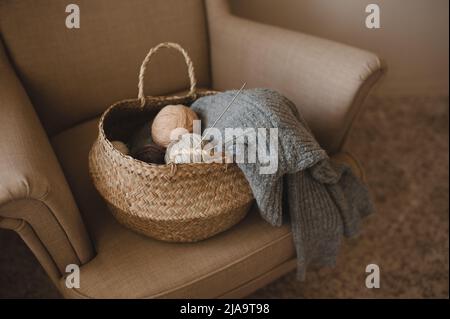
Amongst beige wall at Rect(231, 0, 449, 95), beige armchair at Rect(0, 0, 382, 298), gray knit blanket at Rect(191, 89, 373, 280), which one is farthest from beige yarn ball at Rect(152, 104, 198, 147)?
beige wall at Rect(231, 0, 449, 95)

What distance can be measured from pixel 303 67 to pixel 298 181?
29 cm

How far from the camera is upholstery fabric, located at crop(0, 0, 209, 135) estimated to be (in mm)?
854

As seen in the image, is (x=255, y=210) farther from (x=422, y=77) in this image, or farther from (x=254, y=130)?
(x=422, y=77)

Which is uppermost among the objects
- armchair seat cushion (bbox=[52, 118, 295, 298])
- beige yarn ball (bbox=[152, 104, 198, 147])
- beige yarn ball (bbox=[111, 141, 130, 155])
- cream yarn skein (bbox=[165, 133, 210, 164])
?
beige yarn ball (bbox=[152, 104, 198, 147])

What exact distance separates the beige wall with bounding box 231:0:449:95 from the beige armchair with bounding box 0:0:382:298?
36 cm

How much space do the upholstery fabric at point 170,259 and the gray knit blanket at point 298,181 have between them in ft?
0.15

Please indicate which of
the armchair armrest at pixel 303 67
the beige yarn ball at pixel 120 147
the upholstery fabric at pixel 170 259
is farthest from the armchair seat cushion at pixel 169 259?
the armchair armrest at pixel 303 67

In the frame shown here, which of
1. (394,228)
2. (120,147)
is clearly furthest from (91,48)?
(394,228)

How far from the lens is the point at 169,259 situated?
73 centimetres

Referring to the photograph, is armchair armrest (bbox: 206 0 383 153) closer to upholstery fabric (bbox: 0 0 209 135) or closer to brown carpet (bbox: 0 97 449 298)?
upholstery fabric (bbox: 0 0 209 135)

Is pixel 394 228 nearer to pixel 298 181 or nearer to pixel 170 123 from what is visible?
pixel 298 181

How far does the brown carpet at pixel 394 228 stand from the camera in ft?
3.42

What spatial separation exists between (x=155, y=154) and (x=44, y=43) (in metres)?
0.40

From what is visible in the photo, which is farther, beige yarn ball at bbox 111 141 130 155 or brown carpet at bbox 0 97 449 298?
brown carpet at bbox 0 97 449 298
